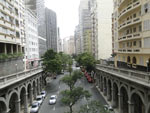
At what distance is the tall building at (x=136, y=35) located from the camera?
907 inches

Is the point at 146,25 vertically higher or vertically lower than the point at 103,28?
lower

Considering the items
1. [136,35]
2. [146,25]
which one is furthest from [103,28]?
[146,25]

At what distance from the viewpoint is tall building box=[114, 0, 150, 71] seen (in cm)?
2304

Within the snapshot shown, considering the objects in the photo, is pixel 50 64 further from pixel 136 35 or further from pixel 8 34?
pixel 136 35

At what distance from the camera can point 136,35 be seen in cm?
2647

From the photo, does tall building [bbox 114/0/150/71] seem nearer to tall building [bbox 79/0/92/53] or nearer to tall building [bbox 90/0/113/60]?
tall building [bbox 90/0/113/60]

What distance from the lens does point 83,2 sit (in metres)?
135

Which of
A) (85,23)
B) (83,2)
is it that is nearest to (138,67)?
(85,23)

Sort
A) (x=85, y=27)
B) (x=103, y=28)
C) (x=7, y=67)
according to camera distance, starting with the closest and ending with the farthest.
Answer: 1. (x=7, y=67)
2. (x=103, y=28)
3. (x=85, y=27)

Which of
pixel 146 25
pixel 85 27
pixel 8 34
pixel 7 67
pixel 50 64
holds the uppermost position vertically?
pixel 85 27

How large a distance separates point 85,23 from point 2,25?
97185 millimetres

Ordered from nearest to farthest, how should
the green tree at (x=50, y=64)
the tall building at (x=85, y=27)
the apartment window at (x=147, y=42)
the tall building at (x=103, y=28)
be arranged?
the apartment window at (x=147, y=42)
the green tree at (x=50, y=64)
the tall building at (x=103, y=28)
the tall building at (x=85, y=27)

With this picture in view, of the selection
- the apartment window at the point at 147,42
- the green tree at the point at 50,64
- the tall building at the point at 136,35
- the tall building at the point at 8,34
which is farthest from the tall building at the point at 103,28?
the apartment window at the point at 147,42

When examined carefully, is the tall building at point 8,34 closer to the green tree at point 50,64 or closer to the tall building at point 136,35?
the green tree at point 50,64
